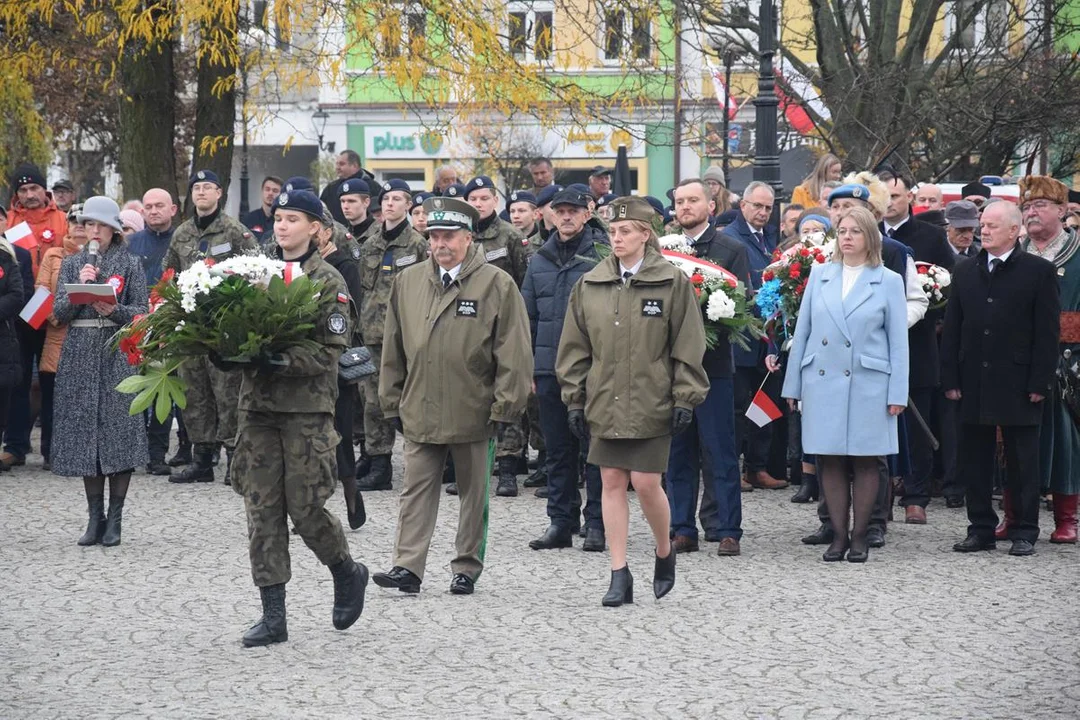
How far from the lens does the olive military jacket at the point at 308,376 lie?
7852 mm

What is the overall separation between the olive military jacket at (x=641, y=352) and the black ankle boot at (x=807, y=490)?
3.86m

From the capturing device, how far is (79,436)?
34.7 feet

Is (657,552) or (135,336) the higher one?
(135,336)

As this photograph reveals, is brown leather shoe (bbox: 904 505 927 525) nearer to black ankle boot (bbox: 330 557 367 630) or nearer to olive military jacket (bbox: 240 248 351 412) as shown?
black ankle boot (bbox: 330 557 367 630)

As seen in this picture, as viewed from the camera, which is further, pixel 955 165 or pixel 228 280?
pixel 955 165

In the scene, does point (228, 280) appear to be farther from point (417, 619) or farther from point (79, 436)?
point (79, 436)

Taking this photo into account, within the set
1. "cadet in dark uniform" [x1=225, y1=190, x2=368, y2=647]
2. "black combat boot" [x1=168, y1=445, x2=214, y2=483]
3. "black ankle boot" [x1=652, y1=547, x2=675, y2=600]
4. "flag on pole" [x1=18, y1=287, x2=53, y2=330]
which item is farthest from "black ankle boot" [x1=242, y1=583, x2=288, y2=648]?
"flag on pole" [x1=18, y1=287, x2=53, y2=330]

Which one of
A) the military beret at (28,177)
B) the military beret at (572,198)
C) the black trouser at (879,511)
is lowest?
the black trouser at (879,511)

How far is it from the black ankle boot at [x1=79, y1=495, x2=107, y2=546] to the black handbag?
1.97m

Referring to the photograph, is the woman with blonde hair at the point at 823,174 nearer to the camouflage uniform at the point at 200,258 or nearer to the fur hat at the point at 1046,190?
the fur hat at the point at 1046,190

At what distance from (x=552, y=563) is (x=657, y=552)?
1.24 metres

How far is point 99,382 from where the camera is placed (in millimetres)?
10734

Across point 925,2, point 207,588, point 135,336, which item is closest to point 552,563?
point 207,588

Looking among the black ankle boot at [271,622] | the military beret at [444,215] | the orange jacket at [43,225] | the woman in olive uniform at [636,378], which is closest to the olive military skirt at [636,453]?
the woman in olive uniform at [636,378]
